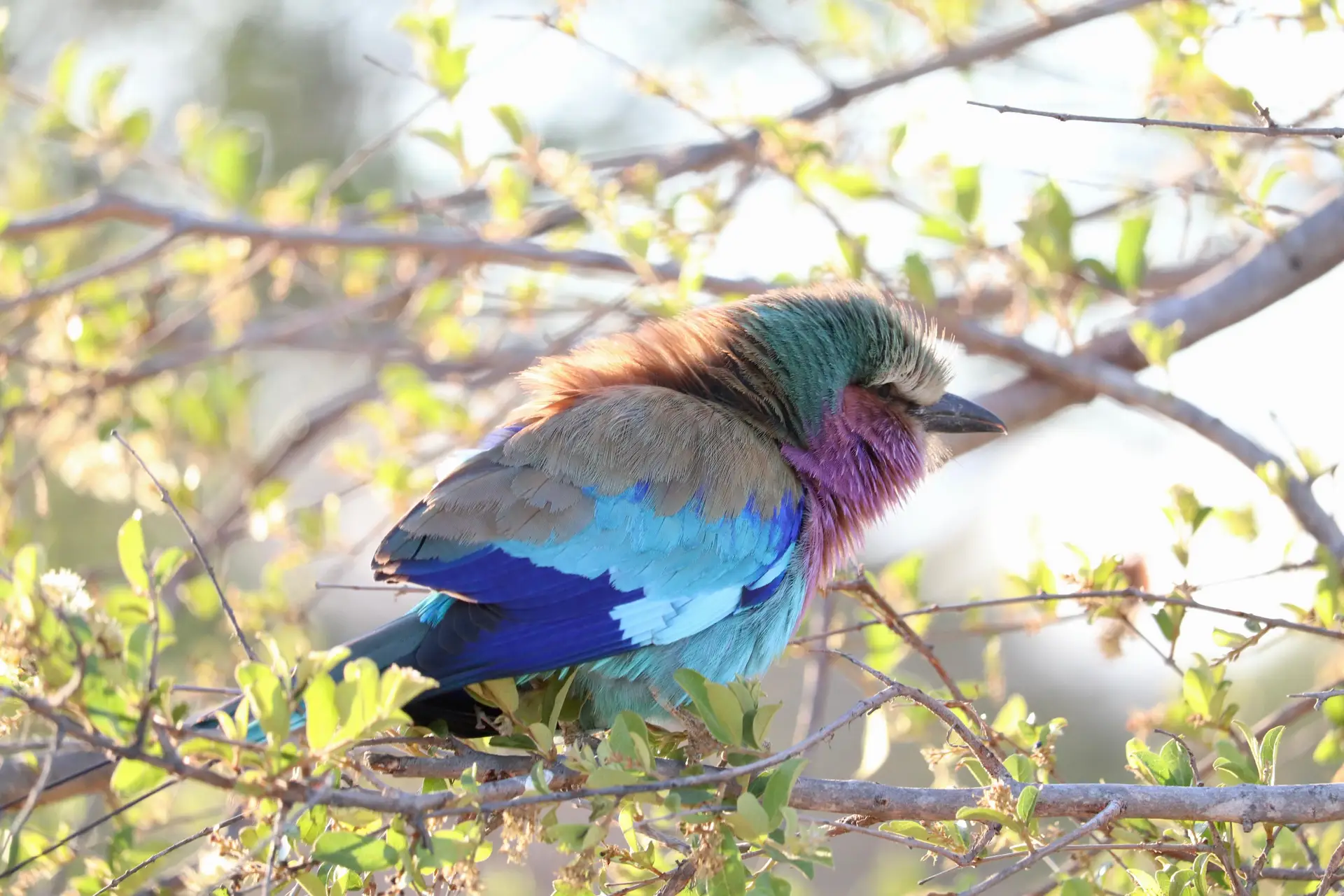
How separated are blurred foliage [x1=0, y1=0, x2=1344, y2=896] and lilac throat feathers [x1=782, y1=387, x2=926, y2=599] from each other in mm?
288

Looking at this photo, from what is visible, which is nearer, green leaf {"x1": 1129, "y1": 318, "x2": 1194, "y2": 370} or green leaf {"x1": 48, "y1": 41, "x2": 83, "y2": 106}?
green leaf {"x1": 1129, "y1": 318, "x2": 1194, "y2": 370}

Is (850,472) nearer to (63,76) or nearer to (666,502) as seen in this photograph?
(666,502)

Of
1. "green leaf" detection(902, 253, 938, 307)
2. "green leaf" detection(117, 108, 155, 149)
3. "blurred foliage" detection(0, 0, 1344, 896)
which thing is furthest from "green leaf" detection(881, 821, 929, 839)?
"green leaf" detection(117, 108, 155, 149)

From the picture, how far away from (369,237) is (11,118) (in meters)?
5.91

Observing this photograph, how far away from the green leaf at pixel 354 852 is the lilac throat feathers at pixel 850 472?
4.60ft

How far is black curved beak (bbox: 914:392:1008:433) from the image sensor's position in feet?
11.7

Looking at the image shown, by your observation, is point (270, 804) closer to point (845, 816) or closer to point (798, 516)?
point (845, 816)

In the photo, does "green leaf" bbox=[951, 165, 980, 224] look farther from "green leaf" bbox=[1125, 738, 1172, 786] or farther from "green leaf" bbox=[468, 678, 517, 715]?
"green leaf" bbox=[468, 678, 517, 715]

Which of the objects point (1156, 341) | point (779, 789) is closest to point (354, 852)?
point (779, 789)

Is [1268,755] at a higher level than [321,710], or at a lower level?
lower

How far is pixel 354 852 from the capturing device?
188 centimetres

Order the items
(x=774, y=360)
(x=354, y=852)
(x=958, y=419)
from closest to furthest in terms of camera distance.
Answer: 1. (x=354, y=852)
2. (x=774, y=360)
3. (x=958, y=419)

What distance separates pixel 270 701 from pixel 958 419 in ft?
7.54

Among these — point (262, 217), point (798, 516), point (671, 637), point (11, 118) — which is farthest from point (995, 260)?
point (11, 118)
